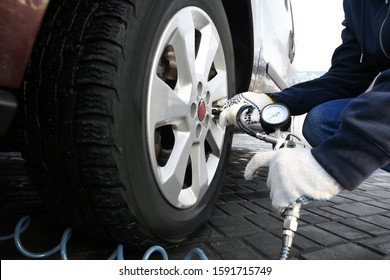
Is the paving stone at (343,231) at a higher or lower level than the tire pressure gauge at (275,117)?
lower

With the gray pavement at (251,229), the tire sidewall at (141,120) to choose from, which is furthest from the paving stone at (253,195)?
the tire sidewall at (141,120)

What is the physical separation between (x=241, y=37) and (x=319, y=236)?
84 centimetres

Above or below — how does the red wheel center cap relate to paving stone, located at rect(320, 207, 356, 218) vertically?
above

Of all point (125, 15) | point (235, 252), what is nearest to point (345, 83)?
point (235, 252)

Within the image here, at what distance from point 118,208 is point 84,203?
3.2 inches

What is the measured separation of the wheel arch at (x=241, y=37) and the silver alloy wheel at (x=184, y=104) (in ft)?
0.71

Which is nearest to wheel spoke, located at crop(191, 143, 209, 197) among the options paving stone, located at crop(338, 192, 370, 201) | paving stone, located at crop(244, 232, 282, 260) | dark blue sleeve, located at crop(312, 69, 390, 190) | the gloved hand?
paving stone, located at crop(244, 232, 282, 260)

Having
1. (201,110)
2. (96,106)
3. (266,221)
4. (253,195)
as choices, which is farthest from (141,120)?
(253,195)

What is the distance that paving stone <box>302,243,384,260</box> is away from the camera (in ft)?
3.18

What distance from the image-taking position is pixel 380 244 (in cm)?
109

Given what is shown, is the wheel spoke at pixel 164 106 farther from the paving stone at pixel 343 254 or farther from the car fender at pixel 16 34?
the paving stone at pixel 343 254

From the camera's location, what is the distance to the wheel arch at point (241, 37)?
1.28 metres

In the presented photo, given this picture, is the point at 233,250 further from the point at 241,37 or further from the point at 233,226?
the point at 241,37

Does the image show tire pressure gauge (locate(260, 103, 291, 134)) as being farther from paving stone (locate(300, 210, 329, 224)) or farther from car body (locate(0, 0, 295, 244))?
paving stone (locate(300, 210, 329, 224))
